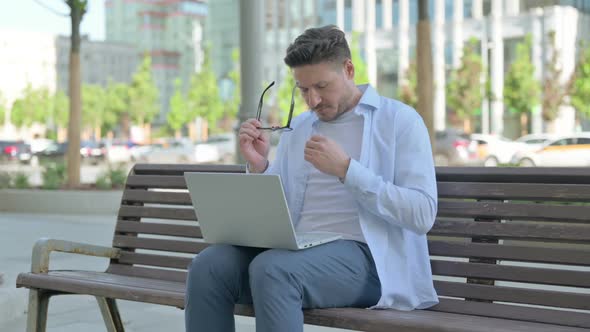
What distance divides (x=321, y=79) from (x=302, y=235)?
0.56 metres

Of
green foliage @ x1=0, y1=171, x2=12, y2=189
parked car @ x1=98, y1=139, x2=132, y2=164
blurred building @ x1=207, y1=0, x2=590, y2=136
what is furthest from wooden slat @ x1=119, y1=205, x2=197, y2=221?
blurred building @ x1=207, y1=0, x2=590, y2=136

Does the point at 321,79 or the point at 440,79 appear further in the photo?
the point at 440,79

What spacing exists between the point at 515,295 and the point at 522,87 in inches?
1804

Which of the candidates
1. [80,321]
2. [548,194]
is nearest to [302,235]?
[548,194]

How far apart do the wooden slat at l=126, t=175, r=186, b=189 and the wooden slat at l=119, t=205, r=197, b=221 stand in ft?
0.36

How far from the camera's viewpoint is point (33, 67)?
98.1 m

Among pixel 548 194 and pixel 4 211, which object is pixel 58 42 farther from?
pixel 548 194

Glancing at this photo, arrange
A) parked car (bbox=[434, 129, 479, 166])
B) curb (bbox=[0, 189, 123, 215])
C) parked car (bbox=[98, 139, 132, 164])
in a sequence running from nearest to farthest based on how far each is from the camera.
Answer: curb (bbox=[0, 189, 123, 215]) < parked car (bbox=[434, 129, 479, 166]) < parked car (bbox=[98, 139, 132, 164])

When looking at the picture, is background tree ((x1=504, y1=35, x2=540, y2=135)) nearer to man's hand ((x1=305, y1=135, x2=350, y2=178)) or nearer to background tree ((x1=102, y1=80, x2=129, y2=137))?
background tree ((x1=102, y1=80, x2=129, y2=137))

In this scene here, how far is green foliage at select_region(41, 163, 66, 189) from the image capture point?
15539 millimetres

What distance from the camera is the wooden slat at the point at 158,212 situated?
4.23m

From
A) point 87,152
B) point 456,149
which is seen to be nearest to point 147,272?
point 456,149

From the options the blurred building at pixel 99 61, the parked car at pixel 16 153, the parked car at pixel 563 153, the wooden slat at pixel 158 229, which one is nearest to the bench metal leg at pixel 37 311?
the wooden slat at pixel 158 229

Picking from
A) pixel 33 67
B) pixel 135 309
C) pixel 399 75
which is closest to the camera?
pixel 135 309
